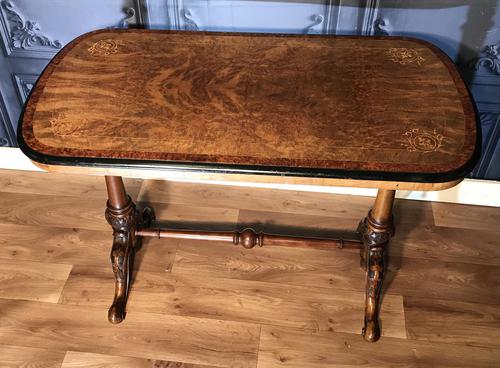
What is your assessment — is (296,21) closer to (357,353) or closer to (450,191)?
(450,191)

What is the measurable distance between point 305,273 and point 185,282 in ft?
1.38

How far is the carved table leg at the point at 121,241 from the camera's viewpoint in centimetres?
175

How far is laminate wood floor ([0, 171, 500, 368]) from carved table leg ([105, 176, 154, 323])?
42mm

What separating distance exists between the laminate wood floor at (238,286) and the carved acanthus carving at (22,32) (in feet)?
Result: 1.95

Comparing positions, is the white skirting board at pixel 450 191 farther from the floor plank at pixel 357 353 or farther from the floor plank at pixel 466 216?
the floor plank at pixel 357 353

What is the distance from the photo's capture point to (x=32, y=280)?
6.20ft

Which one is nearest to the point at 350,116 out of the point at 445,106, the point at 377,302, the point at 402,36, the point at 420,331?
the point at 445,106

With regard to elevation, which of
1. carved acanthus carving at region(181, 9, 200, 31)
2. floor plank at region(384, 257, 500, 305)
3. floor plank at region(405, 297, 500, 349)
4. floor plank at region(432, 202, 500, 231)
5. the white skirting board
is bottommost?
floor plank at region(405, 297, 500, 349)

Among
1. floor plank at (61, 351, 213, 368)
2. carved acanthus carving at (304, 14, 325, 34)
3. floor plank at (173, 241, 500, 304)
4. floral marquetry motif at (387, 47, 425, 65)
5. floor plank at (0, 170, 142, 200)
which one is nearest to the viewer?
floral marquetry motif at (387, 47, 425, 65)

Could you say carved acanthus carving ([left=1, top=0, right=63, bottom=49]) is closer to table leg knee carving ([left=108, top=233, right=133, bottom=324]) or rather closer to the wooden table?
the wooden table

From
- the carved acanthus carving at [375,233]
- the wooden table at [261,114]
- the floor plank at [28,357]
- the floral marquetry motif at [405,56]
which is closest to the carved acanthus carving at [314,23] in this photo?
the wooden table at [261,114]

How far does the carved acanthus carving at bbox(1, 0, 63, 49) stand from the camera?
1.84m

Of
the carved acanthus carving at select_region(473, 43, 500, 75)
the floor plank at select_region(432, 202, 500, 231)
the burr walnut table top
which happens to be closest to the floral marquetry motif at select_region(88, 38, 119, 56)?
the burr walnut table top

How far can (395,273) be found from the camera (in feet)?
6.28
